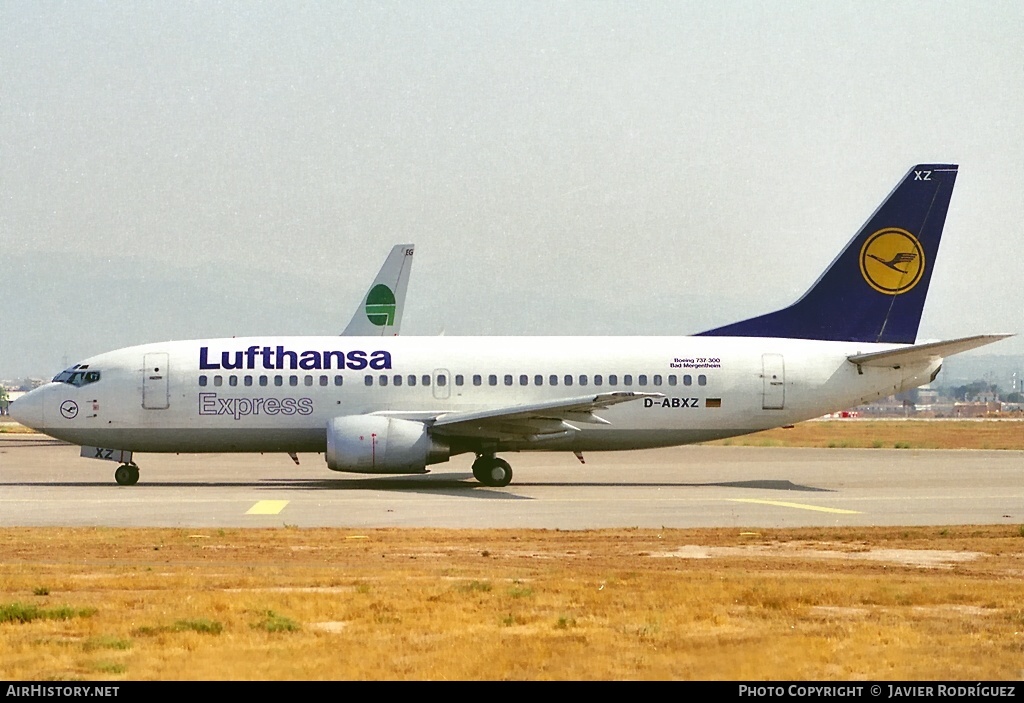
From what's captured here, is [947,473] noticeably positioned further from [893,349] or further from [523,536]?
[523,536]

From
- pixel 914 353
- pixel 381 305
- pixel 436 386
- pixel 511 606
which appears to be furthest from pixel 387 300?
pixel 511 606

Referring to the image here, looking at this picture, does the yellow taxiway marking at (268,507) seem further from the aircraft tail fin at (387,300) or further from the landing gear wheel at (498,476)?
the aircraft tail fin at (387,300)

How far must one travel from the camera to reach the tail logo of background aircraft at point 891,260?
3294cm

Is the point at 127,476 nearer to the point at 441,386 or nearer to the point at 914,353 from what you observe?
the point at 441,386

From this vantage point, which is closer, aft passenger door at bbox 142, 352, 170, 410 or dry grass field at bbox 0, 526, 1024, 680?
dry grass field at bbox 0, 526, 1024, 680

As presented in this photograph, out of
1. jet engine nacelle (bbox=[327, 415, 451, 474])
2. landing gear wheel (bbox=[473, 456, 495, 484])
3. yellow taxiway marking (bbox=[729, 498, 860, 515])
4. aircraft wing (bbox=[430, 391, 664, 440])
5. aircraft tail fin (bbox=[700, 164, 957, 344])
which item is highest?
aircraft tail fin (bbox=[700, 164, 957, 344])

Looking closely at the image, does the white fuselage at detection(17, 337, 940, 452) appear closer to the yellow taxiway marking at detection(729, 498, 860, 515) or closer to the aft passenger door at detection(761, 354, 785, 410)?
the aft passenger door at detection(761, 354, 785, 410)

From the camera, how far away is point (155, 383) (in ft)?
102

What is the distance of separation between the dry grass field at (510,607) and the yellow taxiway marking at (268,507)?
4526 millimetres

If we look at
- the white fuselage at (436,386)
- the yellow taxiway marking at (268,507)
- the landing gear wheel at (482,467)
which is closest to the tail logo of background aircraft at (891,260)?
the white fuselage at (436,386)

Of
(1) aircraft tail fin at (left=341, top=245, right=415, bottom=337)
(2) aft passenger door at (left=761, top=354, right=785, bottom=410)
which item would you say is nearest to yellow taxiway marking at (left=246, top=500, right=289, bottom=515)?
(2) aft passenger door at (left=761, top=354, right=785, bottom=410)

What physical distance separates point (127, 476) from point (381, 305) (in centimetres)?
2396

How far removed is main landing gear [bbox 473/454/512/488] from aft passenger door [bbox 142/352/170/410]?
26.4ft

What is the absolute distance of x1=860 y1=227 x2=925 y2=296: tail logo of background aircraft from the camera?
32.9 m
